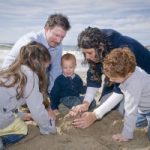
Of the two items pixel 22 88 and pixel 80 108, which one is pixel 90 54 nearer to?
pixel 80 108

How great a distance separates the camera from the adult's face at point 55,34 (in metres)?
4.47

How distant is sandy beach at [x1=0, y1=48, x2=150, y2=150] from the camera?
10.5 feet

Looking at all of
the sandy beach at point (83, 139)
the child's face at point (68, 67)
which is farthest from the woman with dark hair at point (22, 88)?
the child's face at point (68, 67)

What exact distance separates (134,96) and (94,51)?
66cm

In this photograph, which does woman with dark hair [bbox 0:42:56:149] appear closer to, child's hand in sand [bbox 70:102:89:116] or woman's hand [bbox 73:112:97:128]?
woman's hand [bbox 73:112:97:128]

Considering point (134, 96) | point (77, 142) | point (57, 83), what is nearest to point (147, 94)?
point (134, 96)

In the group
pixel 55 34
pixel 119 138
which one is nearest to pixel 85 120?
pixel 119 138

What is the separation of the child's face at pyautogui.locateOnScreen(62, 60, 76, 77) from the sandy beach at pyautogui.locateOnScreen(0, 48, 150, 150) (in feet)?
2.21

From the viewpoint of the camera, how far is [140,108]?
3627 millimetres

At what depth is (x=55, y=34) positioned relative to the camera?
176 inches

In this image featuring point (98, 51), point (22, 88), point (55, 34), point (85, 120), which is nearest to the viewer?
point (22, 88)

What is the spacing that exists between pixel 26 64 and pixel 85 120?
96cm

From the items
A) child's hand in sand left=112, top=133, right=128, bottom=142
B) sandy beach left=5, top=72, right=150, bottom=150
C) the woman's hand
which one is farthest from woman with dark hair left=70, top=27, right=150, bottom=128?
child's hand in sand left=112, top=133, right=128, bottom=142

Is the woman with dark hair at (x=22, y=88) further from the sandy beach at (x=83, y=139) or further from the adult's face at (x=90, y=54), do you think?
the adult's face at (x=90, y=54)
